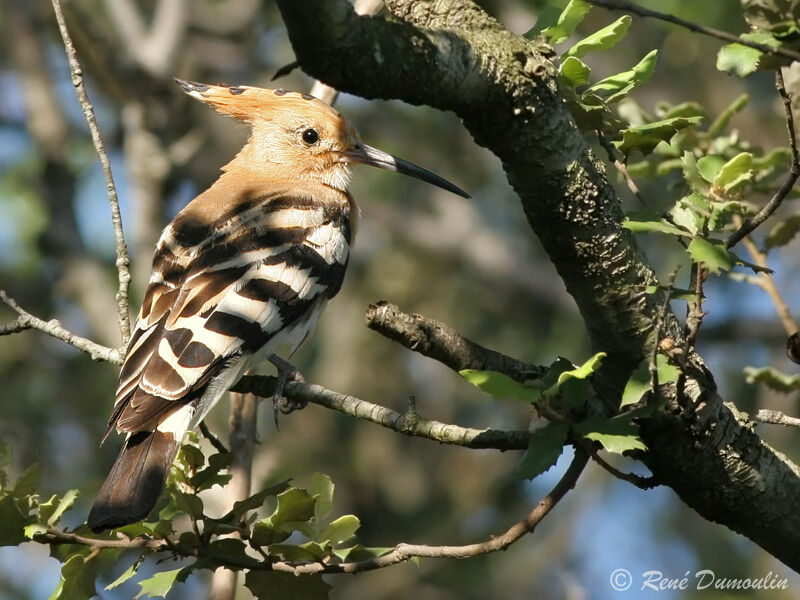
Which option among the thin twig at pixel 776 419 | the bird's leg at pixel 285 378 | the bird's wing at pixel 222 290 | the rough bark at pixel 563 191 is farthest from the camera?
the bird's leg at pixel 285 378

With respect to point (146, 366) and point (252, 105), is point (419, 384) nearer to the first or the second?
point (252, 105)

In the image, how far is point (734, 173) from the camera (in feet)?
7.90

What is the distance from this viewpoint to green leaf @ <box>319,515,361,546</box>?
234 cm

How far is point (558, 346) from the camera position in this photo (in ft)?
23.7

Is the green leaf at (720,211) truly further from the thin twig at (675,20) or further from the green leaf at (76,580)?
the green leaf at (76,580)

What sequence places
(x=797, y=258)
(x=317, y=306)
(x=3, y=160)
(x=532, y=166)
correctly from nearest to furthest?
(x=532, y=166) < (x=317, y=306) < (x=797, y=258) < (x=3, y=160)

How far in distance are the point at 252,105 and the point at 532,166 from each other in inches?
109

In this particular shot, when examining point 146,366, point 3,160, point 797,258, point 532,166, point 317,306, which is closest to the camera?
point 532,166

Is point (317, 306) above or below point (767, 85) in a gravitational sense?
below

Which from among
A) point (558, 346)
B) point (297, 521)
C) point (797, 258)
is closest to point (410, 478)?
point (558, 346)

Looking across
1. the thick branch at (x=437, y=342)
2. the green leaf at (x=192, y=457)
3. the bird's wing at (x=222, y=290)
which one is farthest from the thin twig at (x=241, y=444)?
the thick branch at (x=437, y=342)

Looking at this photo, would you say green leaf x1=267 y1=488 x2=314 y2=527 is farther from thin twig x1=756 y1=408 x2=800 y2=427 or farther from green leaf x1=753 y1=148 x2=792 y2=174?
green leaf x1=753 y1=148 x2=792 y2=174

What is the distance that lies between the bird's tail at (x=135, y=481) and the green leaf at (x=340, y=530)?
15.2 inches

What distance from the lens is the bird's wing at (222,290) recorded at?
304 cm
